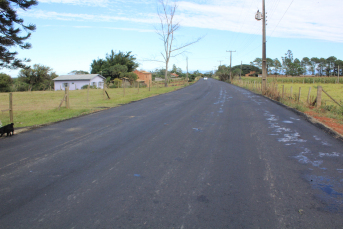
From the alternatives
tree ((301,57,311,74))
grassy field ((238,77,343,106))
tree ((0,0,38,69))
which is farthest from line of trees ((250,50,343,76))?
tree ((0,0,38,69))

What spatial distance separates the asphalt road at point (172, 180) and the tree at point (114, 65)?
6105 cm

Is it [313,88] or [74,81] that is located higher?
[74,81]

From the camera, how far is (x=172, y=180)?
508 cm

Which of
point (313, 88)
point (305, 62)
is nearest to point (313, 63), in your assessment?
point (305, 62)

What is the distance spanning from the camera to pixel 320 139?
8297 millimetres

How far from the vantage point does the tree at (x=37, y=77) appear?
61800mm

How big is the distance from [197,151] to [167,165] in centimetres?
131

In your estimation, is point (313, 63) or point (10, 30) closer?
point (10, 30)

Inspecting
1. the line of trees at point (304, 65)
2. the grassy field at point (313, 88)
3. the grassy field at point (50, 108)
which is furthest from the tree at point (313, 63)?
the grassy field at point (50, 108)

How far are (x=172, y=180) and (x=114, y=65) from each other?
69568mm

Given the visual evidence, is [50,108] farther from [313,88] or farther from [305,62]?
[305,62]

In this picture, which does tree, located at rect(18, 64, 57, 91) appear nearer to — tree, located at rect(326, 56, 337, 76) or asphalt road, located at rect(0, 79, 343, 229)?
asphalt road, located at rect(0, 79, 343, 229)

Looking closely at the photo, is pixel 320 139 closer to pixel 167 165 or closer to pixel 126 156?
pixel 167 165

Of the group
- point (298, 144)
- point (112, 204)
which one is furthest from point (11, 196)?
point (298, 144)
